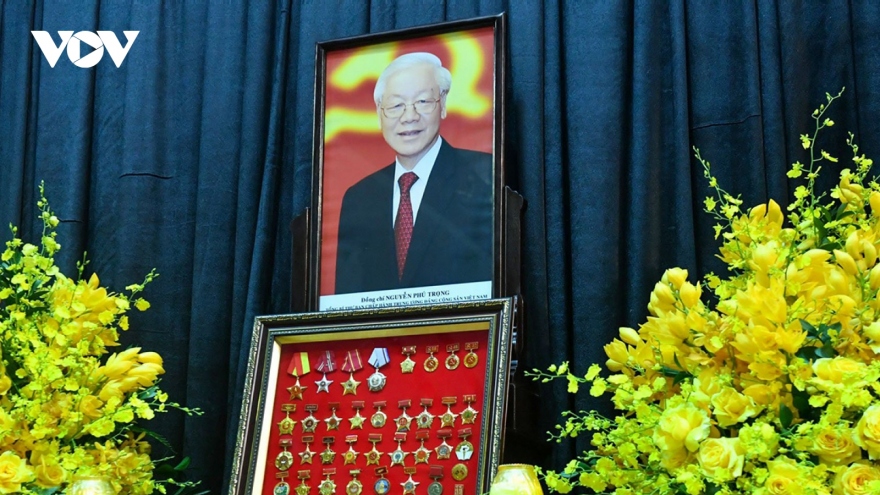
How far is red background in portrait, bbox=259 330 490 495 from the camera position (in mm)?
1611

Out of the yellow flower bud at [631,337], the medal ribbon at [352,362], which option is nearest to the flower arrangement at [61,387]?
the medal ribbon at [352,362]

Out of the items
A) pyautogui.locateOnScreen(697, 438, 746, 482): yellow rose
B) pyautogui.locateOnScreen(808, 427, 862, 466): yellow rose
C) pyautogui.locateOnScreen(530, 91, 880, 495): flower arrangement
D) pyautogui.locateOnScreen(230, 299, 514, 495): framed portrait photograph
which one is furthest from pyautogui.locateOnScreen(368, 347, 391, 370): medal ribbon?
pyautogui.locateOnScreen(808, 427, 862, 466): yellow rose

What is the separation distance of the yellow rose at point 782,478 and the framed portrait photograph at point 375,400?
1.47ft

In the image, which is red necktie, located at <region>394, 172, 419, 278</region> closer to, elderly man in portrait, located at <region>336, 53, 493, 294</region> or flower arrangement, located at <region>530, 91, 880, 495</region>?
elderly man in portrait, located at <region>336, 53, 493, 294</region>

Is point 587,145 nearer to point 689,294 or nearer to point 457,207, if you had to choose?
point 457,207

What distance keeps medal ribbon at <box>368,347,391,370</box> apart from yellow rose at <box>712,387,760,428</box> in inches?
23.4

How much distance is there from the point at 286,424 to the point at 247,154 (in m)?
0.65

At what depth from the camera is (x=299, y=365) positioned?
176cm

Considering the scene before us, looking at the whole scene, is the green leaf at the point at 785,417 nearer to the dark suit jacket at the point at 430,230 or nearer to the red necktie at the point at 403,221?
the dark suit jacket at the point at 430,230

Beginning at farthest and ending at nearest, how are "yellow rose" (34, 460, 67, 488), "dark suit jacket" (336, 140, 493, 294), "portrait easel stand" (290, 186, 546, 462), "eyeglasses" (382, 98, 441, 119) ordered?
"eyeglasses" (382, 98, 441, 119) < "dark suit jacket" (336, 140, 493, 294) < "portrait easel stand" (290, 186, 546, 462) < "yellow rose" (34, 460, 67, 488)

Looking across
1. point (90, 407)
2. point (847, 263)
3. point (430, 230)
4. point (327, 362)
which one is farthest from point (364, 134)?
point (847, 263)

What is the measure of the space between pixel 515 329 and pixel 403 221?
0.29 m

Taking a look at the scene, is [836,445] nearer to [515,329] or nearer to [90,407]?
[515,329]

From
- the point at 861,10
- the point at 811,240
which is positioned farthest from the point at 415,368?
the point at 861,10
